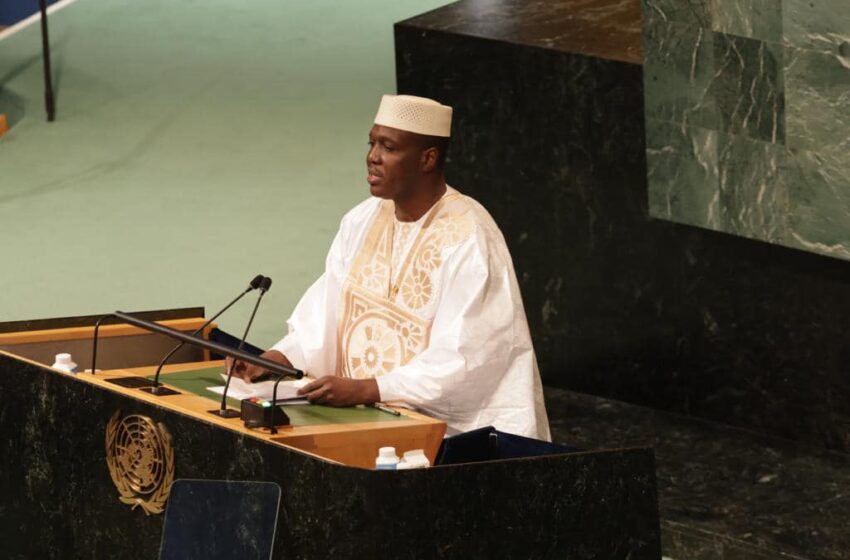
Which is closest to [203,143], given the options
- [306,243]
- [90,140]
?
[90,140]

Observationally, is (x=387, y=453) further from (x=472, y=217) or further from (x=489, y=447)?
(x=472, y=217)

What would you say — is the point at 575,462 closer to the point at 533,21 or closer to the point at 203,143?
the point at 533,21

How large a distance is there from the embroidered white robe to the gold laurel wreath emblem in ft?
2.23

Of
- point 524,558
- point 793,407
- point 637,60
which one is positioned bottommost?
point 793,407

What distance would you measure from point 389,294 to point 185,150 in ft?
19.0

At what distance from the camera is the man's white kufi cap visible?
555 centimetres

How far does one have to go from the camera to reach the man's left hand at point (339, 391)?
5203 mm

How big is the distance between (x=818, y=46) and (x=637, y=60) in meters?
1.04

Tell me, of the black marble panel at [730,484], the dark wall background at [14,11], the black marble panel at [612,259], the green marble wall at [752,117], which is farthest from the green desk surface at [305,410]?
the dark wall background at [14,11]

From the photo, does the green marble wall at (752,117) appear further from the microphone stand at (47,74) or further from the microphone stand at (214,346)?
the microphone stand at (47,74)

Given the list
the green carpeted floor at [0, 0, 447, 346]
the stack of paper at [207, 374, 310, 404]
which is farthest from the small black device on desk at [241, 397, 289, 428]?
the green carpeted floor at [0, 0, 447, 346]

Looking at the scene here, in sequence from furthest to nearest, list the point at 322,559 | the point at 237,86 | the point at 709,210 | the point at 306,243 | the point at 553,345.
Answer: the point at 237,86 < the point at 306,243 < the point at 553,345 < the point at 709,210 < the point at 322,559

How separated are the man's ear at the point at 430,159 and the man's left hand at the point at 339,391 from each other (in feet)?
2.15

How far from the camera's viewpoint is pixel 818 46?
21.5ft
